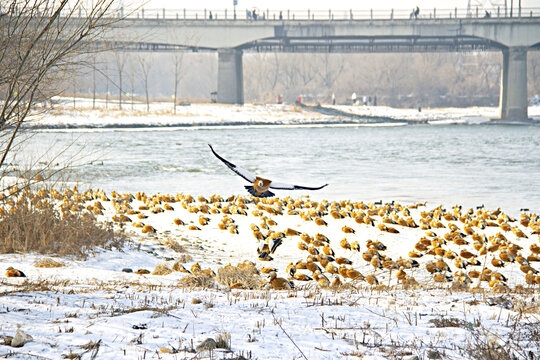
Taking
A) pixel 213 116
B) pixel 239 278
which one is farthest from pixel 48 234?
pixel 213 116

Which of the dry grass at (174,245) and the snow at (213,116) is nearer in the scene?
the dry grass at (174,245)

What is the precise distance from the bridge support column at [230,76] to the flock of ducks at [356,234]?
60.7m

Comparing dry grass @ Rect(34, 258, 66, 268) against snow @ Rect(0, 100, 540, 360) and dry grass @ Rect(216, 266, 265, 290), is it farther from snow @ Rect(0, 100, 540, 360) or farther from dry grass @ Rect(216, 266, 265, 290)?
dry grass @ Rect(216, 266, 265, 290)

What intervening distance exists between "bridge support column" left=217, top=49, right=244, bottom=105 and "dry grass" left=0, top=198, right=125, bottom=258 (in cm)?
6543

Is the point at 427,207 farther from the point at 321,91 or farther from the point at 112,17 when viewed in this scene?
the point at 321,91

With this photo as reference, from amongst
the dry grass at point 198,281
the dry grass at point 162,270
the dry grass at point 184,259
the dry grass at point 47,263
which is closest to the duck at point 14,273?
the dry grass at point 47,263

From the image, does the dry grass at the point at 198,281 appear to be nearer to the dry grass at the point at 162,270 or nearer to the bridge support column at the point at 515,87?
the dry grass at the point at 162,270

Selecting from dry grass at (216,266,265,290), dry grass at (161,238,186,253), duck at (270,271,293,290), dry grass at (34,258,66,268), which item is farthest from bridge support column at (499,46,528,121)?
dry grass at (34,258,66,268)

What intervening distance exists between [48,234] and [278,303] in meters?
4.56

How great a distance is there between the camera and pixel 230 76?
73.8m

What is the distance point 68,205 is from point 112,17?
5.47 m

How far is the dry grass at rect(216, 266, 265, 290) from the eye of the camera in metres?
7.09

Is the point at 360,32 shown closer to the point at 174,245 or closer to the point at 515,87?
the point at 515,87

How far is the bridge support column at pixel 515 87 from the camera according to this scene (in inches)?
2741
